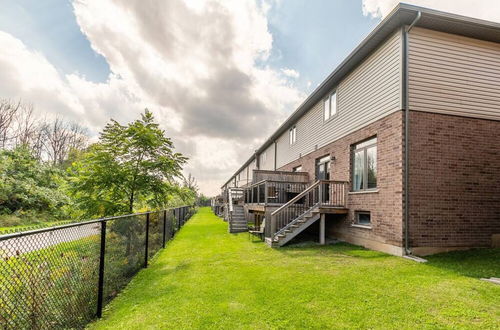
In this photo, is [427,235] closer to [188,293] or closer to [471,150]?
[471,150]

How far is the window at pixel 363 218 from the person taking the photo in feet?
30.2

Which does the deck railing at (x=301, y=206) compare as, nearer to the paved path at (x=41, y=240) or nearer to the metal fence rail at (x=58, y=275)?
the metal fence rail at (x=58, y=275)

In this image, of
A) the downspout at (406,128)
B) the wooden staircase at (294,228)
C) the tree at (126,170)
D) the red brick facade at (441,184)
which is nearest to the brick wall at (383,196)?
the red brick facade at (441,184)

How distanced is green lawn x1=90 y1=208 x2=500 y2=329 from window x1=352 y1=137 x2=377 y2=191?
262 cm

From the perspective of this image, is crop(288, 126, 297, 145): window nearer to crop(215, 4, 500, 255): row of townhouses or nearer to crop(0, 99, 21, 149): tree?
crop(215, 4, 500, 255): row of townhouses

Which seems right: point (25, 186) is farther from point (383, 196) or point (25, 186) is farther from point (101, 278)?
point (383, 196)

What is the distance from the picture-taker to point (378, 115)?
8773 millimetres

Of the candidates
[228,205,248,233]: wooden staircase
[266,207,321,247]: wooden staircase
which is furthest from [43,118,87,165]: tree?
[266,207,321,247]: wooden staircase

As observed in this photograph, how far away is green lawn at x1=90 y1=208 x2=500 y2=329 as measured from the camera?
3617 mm

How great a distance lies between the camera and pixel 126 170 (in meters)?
8.06

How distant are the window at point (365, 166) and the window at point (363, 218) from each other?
860 millimetres

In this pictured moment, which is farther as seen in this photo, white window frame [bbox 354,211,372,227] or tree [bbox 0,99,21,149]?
tree [bbox 0,99,21,149]

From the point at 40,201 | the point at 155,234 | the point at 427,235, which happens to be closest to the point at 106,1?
the point at 155,234

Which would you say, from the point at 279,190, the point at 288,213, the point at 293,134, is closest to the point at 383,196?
the point at 288,213
